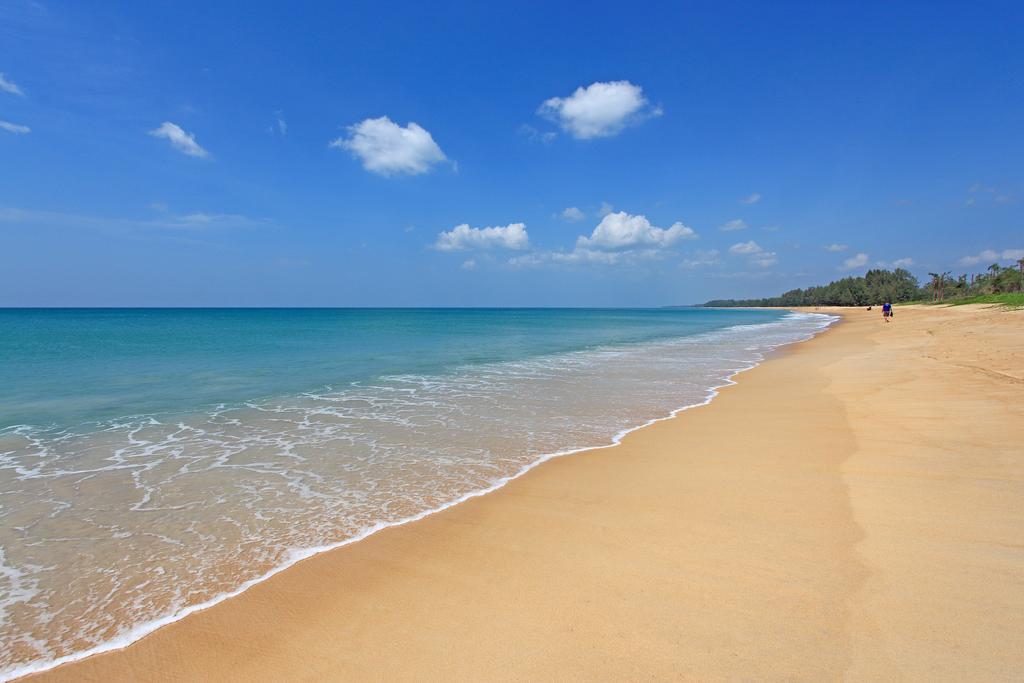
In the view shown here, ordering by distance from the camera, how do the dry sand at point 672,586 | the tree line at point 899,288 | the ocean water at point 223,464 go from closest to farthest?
the dry sand at point 672,586 < the ocean water at point 223,464 < the tree line at point 899,288

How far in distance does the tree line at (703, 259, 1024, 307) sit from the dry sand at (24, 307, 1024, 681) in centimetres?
9961

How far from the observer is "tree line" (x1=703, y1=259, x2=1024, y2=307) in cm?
7525

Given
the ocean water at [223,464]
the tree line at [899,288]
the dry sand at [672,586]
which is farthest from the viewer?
the tree line at [899,288]

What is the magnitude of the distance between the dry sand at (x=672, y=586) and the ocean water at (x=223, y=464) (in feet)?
1.93

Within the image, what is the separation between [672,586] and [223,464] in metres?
6.97

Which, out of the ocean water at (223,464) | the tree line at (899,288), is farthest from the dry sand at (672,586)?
the tree line at (899,288)

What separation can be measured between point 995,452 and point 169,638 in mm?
9724

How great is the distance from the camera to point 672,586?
3.63 metres

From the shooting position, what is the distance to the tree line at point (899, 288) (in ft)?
247

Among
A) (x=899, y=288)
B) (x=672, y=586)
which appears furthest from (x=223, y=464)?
(x=899, y=288)

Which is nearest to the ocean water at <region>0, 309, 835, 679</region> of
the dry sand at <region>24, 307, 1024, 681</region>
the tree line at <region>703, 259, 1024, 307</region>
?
the dry sand at <region>24, 307, 1024, 681</region>

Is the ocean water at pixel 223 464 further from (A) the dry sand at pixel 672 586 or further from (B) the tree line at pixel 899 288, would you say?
(B) the tree line at pixel 899 288

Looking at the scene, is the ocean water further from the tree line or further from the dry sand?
the tree line

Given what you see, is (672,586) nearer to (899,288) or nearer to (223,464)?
(223,464)
